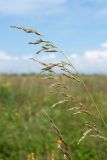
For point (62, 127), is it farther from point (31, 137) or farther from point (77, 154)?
point (77, 154)

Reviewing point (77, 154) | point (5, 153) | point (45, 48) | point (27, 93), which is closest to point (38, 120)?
point (5, 153)

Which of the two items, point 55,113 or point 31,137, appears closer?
point 31,137

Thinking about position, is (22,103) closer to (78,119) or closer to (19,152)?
(78,119)

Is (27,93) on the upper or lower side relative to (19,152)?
upper

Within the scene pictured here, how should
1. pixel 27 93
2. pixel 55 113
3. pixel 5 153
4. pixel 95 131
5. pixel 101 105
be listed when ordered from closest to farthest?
pixel 95 131 → pixel 5 153 → pixel 55 113 → pixel 101 105 → pixel 27 93

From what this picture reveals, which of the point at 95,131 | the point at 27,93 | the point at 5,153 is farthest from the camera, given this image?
the point at 27,93

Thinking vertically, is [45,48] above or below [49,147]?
above

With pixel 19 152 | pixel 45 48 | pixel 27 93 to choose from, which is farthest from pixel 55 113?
pixel 45 48

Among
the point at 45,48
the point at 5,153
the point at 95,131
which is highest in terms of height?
the point at 45,48

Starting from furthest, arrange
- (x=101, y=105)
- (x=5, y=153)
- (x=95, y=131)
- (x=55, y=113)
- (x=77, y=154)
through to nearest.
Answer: (x=101, y=105), (x=55, y=113), (x=5, y=153), (x=77, y=154), (x=95, y=131)
